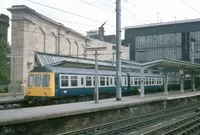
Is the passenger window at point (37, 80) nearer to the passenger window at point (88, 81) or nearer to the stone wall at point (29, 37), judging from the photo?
the passenger window at point (88, 81)

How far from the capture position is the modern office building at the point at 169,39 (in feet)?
194

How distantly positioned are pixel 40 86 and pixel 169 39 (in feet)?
138

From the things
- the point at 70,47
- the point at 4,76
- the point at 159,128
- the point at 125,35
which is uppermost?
the point at 125,35

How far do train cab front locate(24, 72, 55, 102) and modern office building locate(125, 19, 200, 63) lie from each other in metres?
37.6

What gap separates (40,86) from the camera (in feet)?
72.2

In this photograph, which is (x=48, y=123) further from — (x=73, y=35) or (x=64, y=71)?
(x=73, y=35)

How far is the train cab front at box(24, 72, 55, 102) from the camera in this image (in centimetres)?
2134

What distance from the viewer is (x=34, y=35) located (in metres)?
36.0

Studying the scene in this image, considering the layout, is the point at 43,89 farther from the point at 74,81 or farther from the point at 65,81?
the point at 74,81

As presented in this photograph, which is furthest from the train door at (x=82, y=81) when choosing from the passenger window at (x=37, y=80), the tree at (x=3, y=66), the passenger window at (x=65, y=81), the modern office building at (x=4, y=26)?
the modern office building at (x=4, y=26)

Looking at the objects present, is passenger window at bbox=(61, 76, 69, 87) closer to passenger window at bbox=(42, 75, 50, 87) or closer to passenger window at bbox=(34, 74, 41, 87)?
passenger window at bbox=(42, 75, 50, 87)

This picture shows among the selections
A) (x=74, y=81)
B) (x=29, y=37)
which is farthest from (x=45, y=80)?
(x=29, y=37)

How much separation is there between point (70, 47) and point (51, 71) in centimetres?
2331

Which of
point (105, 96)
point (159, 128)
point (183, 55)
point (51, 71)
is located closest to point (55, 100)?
point (51, 71)
